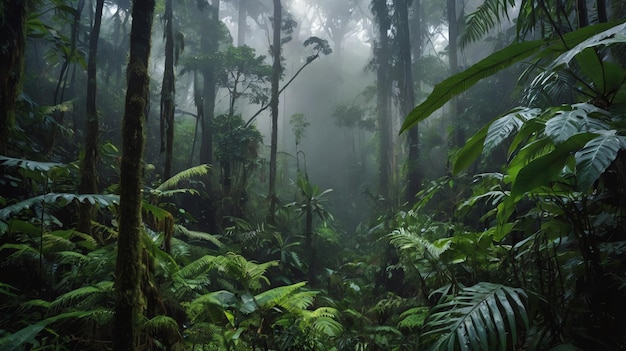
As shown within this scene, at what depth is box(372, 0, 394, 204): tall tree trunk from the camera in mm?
12828

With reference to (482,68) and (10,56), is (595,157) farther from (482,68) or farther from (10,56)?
(10,56)

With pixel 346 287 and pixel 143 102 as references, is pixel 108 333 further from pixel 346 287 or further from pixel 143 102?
pixel 346 287

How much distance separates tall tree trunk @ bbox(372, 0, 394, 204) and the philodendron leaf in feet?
37.0

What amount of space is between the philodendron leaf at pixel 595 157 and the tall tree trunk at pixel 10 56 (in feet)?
15.9

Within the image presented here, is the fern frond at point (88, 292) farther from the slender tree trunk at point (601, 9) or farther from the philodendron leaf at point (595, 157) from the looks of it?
the slender tree trunk at point (601, 9)

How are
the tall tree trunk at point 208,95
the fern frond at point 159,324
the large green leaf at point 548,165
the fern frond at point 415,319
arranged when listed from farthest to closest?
the tall tree trunk at point 208,95, the fern frond at point 415,319, the fern frond at point 159,324, the large green leaf at point 548,165

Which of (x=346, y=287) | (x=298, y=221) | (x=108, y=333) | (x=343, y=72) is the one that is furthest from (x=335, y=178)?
(x=108, y=333)

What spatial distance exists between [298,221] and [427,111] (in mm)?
9118

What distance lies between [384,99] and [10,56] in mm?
12647

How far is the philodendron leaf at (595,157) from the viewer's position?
4.08ft

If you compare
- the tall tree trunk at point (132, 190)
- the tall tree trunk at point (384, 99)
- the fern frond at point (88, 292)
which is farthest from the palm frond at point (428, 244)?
the tall tree trunk at point (384, 99)

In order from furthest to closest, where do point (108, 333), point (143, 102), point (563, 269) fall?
point (108, 333)
point (143, 102)
point (563, 269)

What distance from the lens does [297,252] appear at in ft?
28.5

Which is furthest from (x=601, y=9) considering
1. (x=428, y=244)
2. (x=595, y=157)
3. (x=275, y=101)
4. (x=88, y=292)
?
(x=275, y=101)
